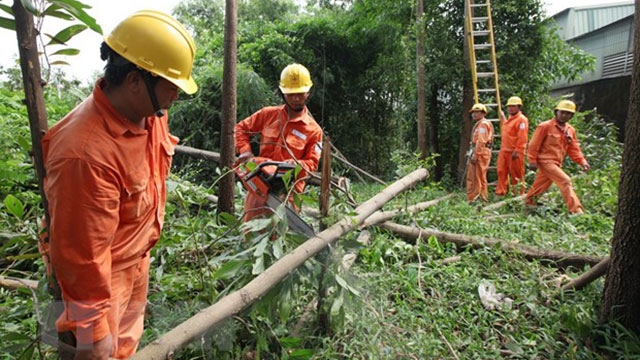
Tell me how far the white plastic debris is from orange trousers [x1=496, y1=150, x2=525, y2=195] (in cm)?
476

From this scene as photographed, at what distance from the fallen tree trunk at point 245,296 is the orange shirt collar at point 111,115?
2.45 feet

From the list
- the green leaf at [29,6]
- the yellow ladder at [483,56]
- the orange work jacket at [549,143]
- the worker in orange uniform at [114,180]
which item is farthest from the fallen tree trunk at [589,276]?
the yellow ladder at [483,56]

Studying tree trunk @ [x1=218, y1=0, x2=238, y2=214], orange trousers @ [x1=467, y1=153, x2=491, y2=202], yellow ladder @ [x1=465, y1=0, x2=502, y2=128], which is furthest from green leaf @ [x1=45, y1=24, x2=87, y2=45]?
yellow ladder @ [x1=465, y1=0, x2=502, y2=128]

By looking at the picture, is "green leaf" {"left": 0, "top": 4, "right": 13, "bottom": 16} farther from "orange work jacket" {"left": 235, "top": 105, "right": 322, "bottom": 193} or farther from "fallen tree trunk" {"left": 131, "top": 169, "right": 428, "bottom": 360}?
"orange work jacket" {"left": 235, "top": 105, "right": 322, "bottom": 193}

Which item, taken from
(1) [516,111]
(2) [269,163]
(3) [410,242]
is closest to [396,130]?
(1) [516,111]

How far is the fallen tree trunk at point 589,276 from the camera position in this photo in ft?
9.46

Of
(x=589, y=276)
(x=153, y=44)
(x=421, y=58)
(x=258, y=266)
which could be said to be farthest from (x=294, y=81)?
(x=421, y=58)

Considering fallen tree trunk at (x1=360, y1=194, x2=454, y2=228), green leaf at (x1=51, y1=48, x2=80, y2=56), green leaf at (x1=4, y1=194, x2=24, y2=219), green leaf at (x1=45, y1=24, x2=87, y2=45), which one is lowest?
fallen tree trunk at (x1=360, y1=194, x2=454, y2=228)

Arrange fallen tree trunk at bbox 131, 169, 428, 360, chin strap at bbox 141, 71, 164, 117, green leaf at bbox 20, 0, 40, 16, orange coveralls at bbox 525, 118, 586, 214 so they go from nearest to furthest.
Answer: green leaf at bbox 20, 0, 40, 16 < fallen tree trunk at bbox 131, 169, 428, 360 < chin strap at bbox 141, 71, 164, 117 < orange coveralls at bbox 525, 118, 586, 214

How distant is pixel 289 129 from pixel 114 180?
2341mm

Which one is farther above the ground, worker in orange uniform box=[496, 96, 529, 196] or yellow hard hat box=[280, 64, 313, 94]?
yellow hard hat box=[280, 64, 313, 94]

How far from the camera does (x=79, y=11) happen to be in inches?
47.9

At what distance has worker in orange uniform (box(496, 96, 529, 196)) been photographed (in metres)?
7.52

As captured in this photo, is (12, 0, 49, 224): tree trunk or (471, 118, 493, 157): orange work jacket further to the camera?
(471, 118, 493, 157): orange work jacket
